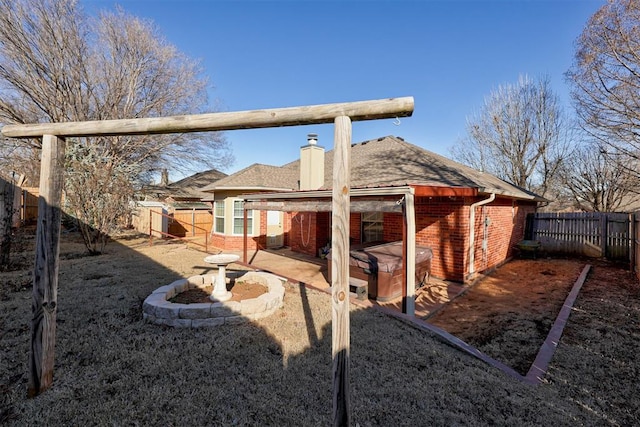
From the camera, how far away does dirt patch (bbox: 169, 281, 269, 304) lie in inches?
204

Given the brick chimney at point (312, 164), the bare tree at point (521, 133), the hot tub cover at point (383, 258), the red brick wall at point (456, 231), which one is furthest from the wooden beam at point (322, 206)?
the bare tree at point (521, 133)

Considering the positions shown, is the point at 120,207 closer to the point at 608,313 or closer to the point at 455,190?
the point at 455,190

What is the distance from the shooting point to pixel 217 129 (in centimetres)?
254

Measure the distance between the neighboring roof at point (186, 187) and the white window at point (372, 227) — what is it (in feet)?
47.6

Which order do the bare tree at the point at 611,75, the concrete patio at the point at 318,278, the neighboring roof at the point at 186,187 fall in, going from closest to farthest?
1. the concrete patio at the point at 318,278
2. the bare tree at the point at 611,75
3. the neighboring roof at the point at 186,187

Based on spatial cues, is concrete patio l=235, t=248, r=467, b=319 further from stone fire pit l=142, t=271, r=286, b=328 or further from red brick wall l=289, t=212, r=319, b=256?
stone fire pit l=142, t=271, r=286, b=328

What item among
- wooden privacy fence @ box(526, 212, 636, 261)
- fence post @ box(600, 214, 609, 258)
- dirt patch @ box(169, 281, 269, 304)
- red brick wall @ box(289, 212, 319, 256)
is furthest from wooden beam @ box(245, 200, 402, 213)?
fence post @ box(600, 214, 609, 258)

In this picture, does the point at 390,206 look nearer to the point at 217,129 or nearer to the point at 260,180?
the point at 217,129

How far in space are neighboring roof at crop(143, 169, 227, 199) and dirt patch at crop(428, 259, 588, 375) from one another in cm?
1874

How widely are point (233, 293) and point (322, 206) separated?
2.85 metres

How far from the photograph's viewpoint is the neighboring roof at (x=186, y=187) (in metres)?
21.7

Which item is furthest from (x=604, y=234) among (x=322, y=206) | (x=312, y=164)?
(x=312, y=164)

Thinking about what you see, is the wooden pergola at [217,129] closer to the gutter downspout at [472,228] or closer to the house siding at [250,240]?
the gutter downspout at [472,228]

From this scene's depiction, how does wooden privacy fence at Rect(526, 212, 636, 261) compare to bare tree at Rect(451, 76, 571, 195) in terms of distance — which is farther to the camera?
bare tree at Rect(451, 76, 571, 195)
